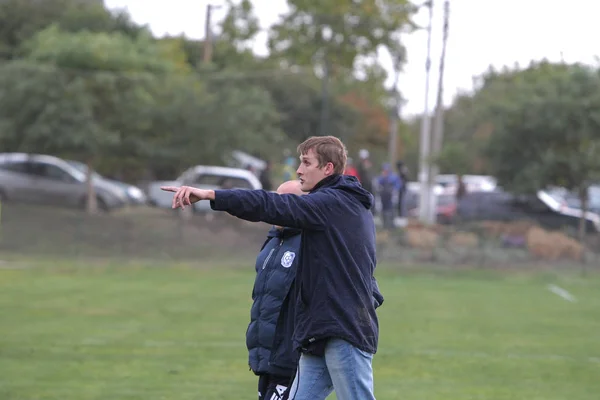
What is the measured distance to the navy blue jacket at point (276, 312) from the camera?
5.95 m

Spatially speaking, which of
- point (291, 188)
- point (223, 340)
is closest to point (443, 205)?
point (223, 340)

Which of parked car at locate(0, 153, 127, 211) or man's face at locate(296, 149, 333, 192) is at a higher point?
man's face at locate(296, 149, 333, 192)

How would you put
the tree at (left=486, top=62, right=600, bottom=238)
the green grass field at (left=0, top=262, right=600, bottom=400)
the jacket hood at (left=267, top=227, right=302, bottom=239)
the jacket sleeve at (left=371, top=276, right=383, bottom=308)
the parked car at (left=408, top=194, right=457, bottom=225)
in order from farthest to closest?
1. the parked car at (left=408, top=194, right=457, bottom=225)
2. the tree at (left=486, top=62, right=600, bottom=238)
3. the green grass field at (left=0, top=262, right=600, bottom=400)
4. the jacket hood at (left=267, top=227, right=302, bottom=239)
5. the jacket sleeve at (left=371, top=276, right=383, bottom=308)

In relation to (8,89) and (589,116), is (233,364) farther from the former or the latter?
(8,89)

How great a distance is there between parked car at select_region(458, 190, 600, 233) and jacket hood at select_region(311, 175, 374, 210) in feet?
72.1

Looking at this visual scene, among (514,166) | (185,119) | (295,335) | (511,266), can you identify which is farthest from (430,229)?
(295,335)

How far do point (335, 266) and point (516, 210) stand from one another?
81.3ft

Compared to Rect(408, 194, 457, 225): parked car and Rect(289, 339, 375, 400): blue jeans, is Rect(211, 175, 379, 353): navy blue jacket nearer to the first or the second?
Rect(289, 339, 375, 400): blue jeans

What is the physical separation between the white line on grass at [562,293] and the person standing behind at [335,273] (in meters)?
15.2

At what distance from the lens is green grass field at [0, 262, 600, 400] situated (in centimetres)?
975

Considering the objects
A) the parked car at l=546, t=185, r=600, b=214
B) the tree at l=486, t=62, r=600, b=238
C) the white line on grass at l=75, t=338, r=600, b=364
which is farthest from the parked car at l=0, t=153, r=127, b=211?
the white line on grass at l=75, t=338, r=600, b=364

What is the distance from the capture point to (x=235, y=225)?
26766 millimetres

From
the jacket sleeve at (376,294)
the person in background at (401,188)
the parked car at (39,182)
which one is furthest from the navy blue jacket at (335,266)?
the parked car at (39,182)

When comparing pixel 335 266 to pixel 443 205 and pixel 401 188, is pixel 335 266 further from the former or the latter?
pixel 443 205
